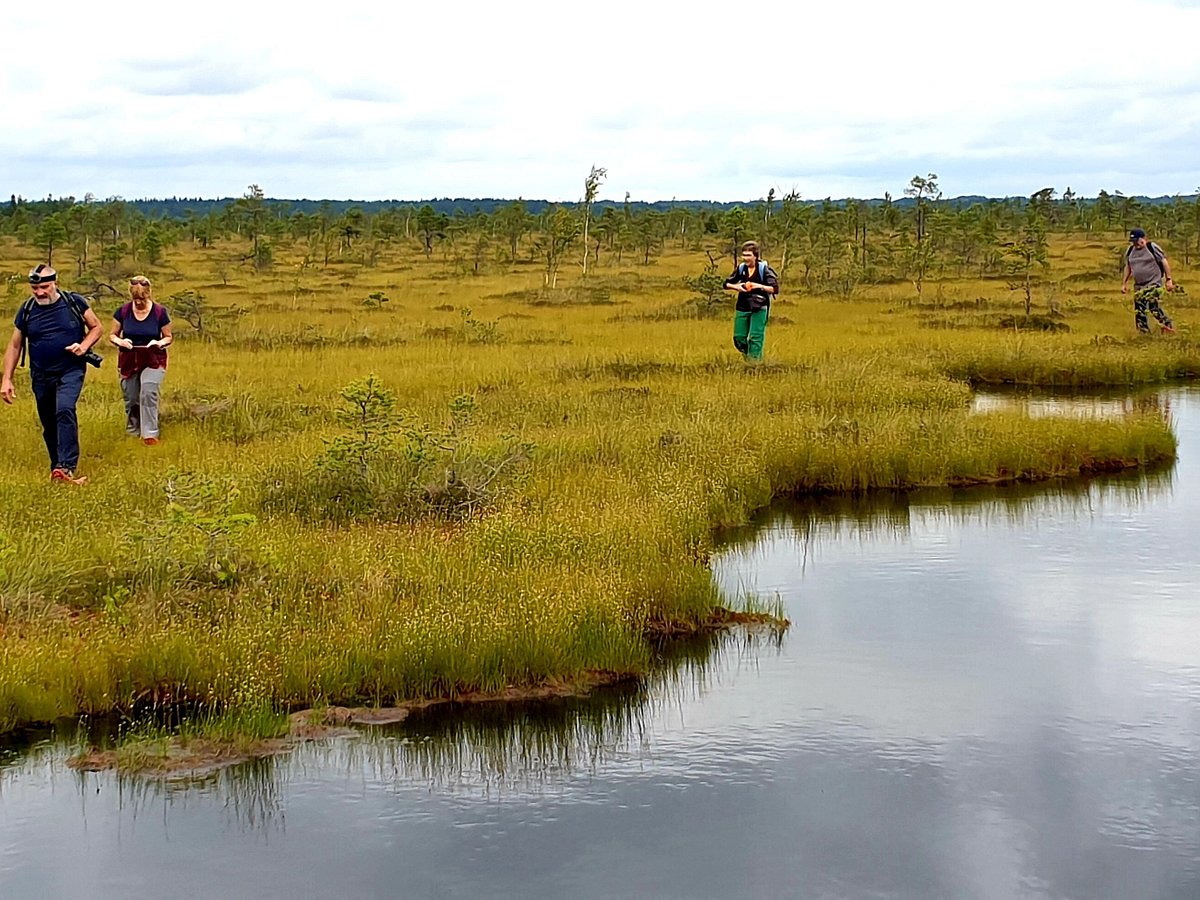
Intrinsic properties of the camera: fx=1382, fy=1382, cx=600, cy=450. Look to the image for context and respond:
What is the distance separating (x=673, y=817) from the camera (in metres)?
6.27

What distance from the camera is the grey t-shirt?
21047mm

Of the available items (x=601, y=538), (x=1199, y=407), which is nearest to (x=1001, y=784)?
(x=601, y=538)

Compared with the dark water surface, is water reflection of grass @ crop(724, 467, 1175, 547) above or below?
above

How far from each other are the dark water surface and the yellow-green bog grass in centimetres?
49

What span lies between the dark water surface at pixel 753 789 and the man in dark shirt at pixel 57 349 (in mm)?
4459

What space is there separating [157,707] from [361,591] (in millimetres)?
1445

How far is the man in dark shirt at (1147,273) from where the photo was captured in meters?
20.8

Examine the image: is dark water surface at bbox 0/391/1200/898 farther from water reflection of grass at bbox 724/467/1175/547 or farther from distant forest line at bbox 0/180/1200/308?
distant forest line at bbox 0/180/1200/308

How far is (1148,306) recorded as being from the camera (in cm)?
2178

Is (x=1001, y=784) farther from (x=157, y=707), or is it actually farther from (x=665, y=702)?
(x=157, y=707)

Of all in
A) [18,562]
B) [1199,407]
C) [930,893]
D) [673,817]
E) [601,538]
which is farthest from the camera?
[1199,407]

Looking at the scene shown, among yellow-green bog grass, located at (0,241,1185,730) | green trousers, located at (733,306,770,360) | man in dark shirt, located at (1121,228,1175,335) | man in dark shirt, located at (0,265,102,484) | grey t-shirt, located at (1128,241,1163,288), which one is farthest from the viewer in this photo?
grey t-shirt, located at (1128,241,1163,288)

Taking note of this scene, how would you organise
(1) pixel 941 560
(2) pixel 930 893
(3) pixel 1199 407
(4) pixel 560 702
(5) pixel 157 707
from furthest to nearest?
(3) pixel 1199 407 → (1) pixel 941 560 → (4) pixel 560 702 → (5) pixel 157 707 → (2) pixel 930 893

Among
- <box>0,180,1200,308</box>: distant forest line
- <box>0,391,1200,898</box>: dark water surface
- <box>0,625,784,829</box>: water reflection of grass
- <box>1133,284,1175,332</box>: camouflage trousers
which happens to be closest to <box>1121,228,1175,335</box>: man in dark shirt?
<box>1133,284,1175,332</box>: camouflage trousers
